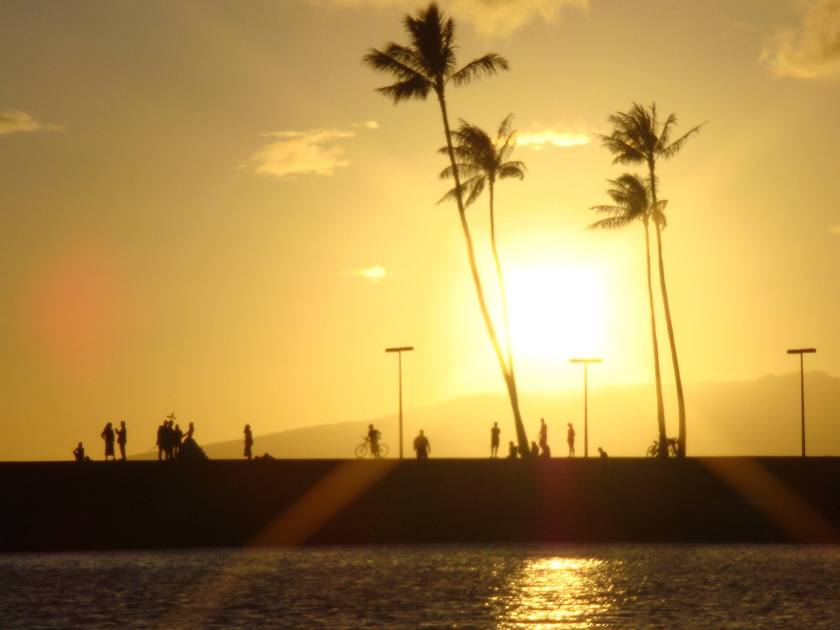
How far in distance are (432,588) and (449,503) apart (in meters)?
16.9

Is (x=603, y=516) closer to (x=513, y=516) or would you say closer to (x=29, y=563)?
(x=513, y=516)

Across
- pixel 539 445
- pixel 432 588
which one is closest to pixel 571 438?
pixel 539 445

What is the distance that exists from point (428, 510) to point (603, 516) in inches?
270

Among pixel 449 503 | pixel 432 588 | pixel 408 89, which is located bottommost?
pixel 432 588

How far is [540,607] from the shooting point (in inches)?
1554

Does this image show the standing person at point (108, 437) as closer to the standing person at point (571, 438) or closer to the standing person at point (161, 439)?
the standing person at point (161, 439)

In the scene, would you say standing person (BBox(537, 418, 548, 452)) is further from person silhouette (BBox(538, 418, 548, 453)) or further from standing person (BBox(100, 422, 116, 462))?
standing person (BBox(100, 422, 116, 462))

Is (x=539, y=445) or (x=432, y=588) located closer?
(x=432, y=588)

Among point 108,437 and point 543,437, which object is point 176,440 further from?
point 543,437

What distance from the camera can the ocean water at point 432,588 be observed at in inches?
1473

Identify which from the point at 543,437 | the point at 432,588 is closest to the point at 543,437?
the point at 543,437

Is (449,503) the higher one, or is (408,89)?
(408,89)

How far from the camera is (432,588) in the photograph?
43.7m

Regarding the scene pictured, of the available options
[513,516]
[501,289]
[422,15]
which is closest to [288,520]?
[513,516]
